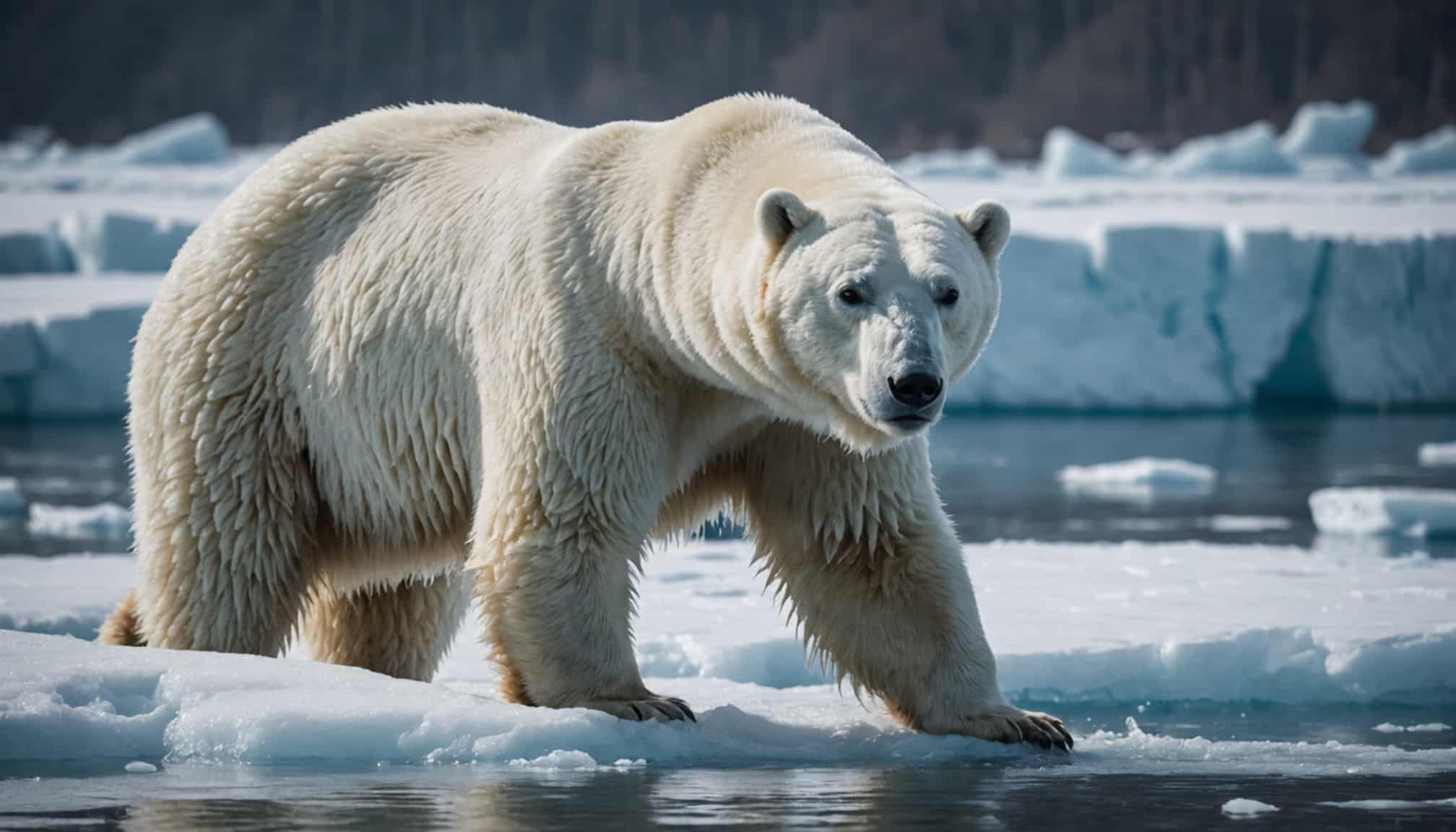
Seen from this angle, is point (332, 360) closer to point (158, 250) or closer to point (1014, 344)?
point (1014, 344)

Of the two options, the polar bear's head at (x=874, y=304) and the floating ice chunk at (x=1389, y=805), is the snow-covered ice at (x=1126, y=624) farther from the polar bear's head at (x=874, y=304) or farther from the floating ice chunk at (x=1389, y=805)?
the floating ice chunk at (x=1389, y=805)

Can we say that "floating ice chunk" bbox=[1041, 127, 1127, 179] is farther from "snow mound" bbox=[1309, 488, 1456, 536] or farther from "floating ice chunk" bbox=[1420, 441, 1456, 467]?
"snow mound" bbox=[1309, 488, 1456, 536]

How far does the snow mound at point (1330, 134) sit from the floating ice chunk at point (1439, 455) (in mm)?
20036

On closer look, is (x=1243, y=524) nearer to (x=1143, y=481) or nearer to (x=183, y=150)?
(x=1143, y=481)

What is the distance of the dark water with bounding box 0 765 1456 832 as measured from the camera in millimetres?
3285

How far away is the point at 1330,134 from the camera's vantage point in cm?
3488

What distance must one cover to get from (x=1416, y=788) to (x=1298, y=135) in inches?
1304

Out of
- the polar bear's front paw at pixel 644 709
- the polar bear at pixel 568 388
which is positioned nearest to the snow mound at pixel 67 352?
the polar bear at pixel 568 388

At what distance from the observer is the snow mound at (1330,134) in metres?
34.5

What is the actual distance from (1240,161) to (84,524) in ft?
83.6

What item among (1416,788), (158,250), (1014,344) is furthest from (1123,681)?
(158,250)

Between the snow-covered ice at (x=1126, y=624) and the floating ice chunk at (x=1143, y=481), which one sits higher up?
the floating ice chunk at (x=1143, y=481)

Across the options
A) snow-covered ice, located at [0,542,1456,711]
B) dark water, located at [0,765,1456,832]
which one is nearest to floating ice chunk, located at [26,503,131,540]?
snow-covered ice, located at [0,542,1456,711]

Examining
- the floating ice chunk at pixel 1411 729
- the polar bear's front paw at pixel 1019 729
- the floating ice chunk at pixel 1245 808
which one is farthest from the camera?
the floating ice chunk at pixel 1411 729
